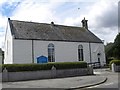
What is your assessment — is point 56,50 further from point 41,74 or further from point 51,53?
point 41,74

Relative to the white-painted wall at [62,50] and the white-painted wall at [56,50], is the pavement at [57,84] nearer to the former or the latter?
the white-painted wall at [56,50]

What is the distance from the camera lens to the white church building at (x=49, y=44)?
34.2 meters

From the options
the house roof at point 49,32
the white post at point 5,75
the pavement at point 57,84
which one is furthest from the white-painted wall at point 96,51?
the white post at point 5,75

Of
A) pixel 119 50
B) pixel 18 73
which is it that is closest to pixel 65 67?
pixel 18 73

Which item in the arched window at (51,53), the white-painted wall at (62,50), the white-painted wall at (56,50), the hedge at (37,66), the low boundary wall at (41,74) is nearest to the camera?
the low boundary wall at (41,74)

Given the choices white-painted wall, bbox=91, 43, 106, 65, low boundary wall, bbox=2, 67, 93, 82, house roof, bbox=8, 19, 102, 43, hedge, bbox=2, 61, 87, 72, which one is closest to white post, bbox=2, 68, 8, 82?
low boundary wall, bbox=2, 67, 93, 82

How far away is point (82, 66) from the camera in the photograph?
26.1 metres

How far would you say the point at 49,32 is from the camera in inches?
1556

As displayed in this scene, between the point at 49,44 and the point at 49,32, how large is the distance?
305cm

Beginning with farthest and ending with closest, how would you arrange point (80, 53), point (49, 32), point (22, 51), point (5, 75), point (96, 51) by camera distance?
point (96, 51)
point (80, 53)
point (49, 32)
point (22, 51)
point (5, 75)

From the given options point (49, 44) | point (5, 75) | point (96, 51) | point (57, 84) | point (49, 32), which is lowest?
point (57, 84)

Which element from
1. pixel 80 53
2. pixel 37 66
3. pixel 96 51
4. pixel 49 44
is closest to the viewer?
pixel 37 66

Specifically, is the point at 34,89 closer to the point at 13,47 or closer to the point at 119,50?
the point at 13,47

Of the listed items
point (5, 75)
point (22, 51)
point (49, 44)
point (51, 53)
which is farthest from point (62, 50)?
point (5, 75)
